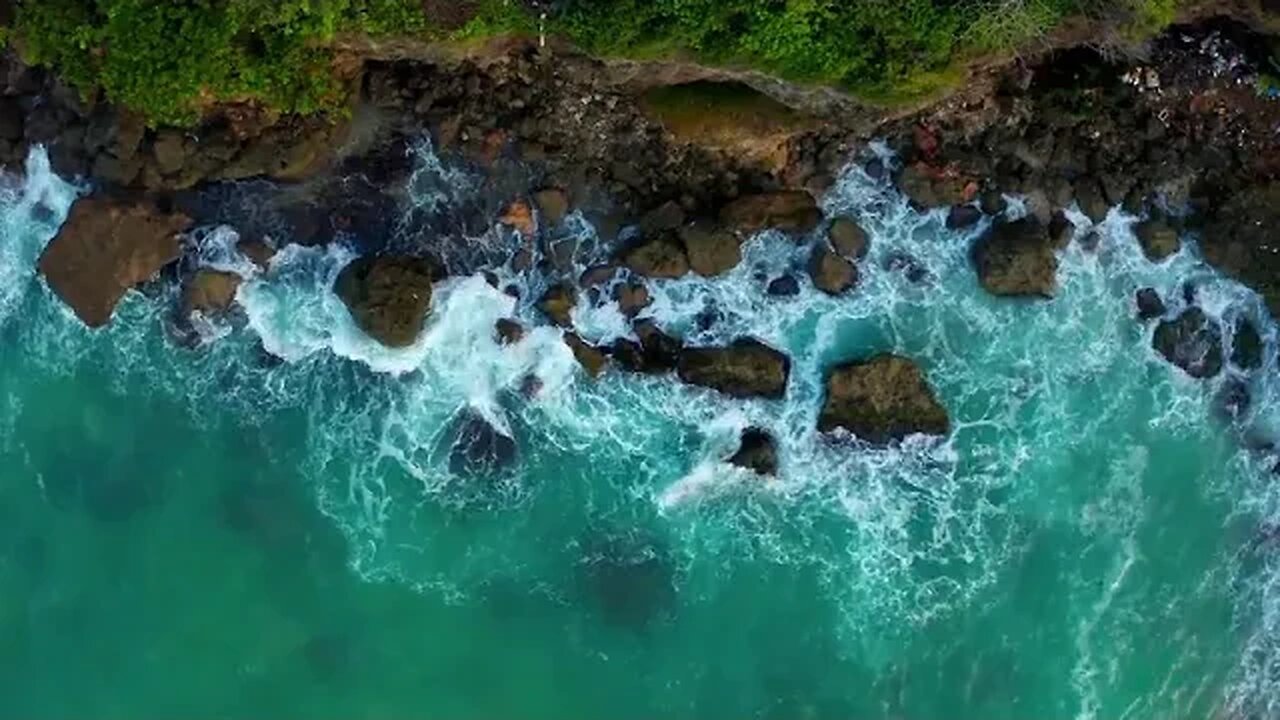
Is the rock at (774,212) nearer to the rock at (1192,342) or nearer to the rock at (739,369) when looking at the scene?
the rock at (739,369)

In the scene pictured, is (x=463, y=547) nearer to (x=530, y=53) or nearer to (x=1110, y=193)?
(x=530, y=53)

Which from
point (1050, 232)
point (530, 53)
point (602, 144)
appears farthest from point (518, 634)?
point (1050, 232)

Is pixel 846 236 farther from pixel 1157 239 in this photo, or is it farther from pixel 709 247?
pixel 1157 239

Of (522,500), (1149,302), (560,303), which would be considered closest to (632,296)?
(560,303)

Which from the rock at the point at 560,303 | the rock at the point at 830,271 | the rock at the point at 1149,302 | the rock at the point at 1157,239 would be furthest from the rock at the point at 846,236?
the rock at the point at 1149,302

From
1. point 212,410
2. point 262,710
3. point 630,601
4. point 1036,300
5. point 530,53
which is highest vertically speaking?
point 530,53

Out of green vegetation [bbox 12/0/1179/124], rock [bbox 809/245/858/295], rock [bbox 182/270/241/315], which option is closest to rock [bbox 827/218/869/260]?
rock [bbox 809/245/858/295]
